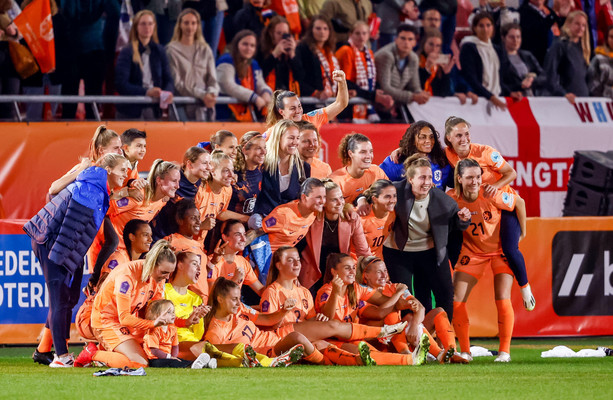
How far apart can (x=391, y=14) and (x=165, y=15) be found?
125 inches

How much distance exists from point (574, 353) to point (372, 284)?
196 cm

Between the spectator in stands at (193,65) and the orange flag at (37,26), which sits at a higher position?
the orange flag at (37,26)

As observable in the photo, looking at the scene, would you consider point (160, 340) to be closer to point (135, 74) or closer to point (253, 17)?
point (135, 74)

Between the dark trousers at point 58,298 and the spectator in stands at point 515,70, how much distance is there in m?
7.00

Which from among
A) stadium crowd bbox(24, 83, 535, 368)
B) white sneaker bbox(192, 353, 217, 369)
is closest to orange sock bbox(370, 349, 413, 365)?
stadium crowd bbox(24, 83, 535, 368)

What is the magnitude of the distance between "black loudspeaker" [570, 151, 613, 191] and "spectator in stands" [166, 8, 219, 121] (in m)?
4.34

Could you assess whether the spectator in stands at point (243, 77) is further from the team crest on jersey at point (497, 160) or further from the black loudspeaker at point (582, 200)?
the black loudspeaker at point (582, 200)

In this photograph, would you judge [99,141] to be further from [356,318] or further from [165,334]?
[356,318]

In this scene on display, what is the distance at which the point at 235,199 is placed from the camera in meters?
9.62

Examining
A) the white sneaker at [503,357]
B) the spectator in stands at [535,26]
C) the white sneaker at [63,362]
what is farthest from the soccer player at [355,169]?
the spectator in stands at [535,26]

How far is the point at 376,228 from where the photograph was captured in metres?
9.62

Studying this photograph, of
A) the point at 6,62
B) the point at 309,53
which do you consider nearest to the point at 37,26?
the point at 6,62

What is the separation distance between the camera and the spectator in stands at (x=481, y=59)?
13.5m

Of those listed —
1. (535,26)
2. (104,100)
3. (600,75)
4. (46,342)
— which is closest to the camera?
(46,342)
